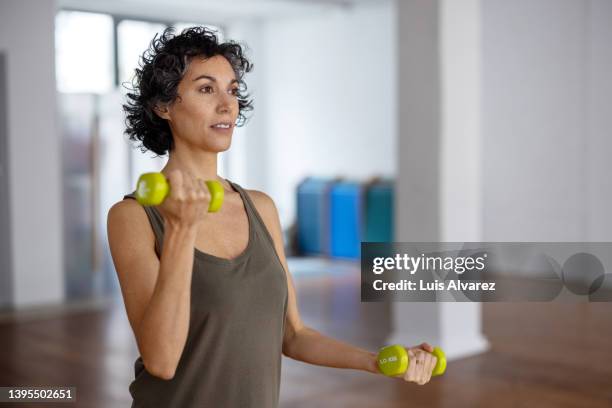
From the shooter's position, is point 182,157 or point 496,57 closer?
point 182,157

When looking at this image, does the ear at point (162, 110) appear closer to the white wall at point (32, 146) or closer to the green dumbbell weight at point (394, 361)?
the green dumbbell weight at point (394, 361)

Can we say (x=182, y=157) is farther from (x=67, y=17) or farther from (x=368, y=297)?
(x=67, y=17)

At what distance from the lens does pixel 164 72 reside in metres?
1.59

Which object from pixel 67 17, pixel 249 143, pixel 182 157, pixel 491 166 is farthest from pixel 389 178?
pixel 182 157

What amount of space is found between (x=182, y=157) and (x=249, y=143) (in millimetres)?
9037

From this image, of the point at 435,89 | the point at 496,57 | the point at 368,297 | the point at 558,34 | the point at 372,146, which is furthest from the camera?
the point at 372,146

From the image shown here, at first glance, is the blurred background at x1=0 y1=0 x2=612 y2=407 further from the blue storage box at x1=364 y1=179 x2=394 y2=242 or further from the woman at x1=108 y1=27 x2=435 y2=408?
the woman at x1=108 y1=27 x2=435 y2=408

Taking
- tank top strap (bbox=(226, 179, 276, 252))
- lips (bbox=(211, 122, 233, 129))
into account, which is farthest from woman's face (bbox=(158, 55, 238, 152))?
tank top strap (bbox=(226, 179, 276, 252))

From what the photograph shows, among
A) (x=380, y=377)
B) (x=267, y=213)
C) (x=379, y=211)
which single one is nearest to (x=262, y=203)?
(x=267, y=213)

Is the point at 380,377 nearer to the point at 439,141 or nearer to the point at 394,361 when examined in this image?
the point at 439,141

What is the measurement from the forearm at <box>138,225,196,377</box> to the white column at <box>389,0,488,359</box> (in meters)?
3.87

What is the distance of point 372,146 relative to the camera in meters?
9.59

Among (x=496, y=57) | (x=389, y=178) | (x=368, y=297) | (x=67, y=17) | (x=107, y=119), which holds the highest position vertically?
(x=67, y=17)

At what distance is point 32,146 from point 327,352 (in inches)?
222
